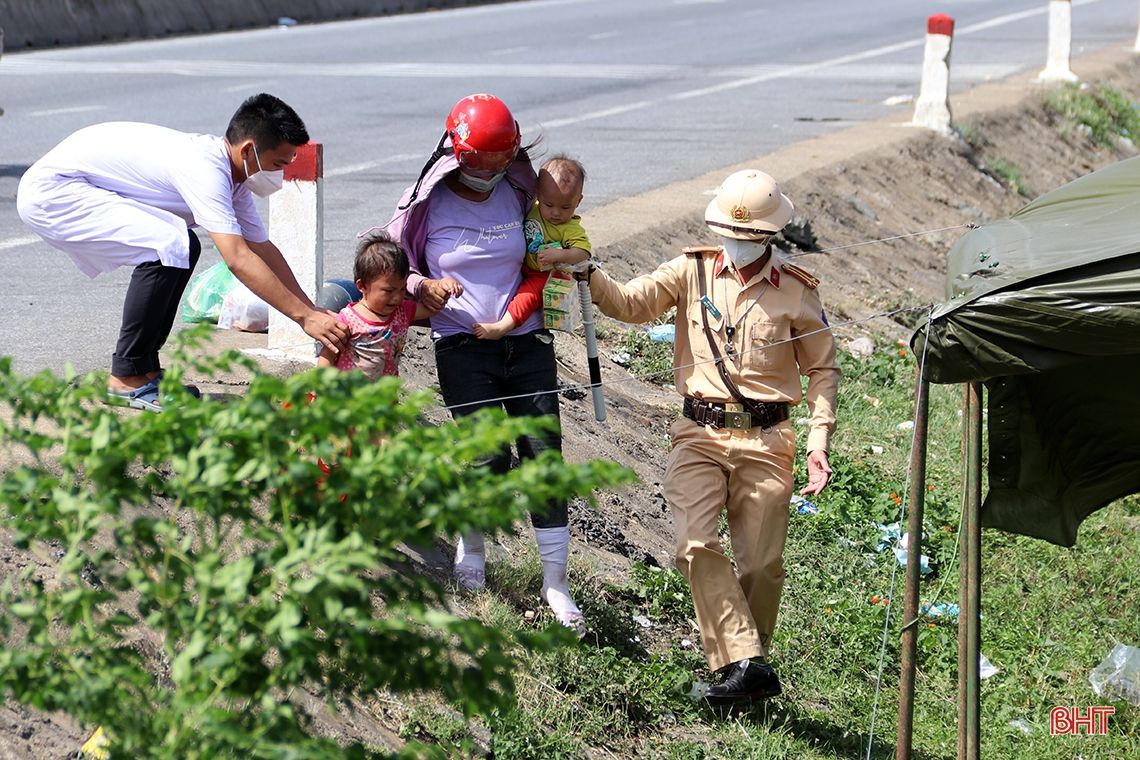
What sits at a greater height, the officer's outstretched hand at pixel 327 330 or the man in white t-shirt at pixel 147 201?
the man in white t-shirt at pixel 147 201

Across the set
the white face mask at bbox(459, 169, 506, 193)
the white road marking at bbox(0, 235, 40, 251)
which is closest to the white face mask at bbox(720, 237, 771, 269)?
the white face mask at bbox(459, 169, 506, 193)

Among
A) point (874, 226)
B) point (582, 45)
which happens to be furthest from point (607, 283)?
point (582, 45)

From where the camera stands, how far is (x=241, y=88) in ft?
50.2

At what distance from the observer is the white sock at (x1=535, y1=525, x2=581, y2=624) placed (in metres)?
5.08

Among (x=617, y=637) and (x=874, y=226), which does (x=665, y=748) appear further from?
(x=874, y=226)

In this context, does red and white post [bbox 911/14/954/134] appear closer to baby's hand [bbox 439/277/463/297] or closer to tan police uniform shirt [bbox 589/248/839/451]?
tan police uniform shirt [bbox 589/248/839/451]

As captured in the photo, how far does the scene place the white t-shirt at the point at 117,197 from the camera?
5.23 m

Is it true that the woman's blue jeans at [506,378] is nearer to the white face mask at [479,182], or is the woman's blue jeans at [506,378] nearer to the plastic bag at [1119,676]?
the white face mask at [479,182]

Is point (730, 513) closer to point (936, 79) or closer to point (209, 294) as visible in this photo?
point (209, 294)

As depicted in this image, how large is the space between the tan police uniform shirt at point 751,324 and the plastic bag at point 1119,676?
2256 millimetres

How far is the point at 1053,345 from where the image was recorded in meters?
4.38

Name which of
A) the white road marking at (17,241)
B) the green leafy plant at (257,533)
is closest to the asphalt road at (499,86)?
the white road marking at (17,241)

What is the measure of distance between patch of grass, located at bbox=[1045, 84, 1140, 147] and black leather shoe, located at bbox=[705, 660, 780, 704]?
12.8m

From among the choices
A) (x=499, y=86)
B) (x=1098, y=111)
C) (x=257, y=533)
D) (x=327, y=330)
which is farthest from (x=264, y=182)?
(x=1098, y=111)
